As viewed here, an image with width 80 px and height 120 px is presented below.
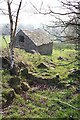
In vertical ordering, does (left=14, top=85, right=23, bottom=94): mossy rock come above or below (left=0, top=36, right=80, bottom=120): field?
above

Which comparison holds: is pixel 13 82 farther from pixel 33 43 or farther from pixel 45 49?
pixel 45 49

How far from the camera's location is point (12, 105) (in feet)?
56.3

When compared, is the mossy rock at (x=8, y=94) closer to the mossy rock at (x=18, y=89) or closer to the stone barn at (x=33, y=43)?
the mossy rock at (x=18, y=89)

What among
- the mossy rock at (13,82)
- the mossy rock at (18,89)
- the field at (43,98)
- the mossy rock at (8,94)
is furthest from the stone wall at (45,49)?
the mossy rock at (8,94)

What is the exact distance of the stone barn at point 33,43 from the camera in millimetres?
47750

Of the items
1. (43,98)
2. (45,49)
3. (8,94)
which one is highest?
(8,94)

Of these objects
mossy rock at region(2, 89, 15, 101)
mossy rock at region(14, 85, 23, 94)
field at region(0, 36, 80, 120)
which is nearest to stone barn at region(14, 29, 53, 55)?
field at region(0, 36, 80, 120)

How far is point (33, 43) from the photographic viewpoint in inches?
1871

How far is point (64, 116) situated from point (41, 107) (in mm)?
2415

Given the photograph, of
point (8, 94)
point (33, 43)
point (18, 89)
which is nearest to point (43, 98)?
point (18, 89)

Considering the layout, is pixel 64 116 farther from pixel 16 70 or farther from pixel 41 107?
pixel 16 70

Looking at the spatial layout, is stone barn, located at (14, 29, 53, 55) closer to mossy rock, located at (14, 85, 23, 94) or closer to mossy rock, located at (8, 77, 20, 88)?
mossy rock, located at (8, 77, 20, 88)

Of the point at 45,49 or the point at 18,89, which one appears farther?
the point at 45,49

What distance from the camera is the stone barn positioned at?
157ft
